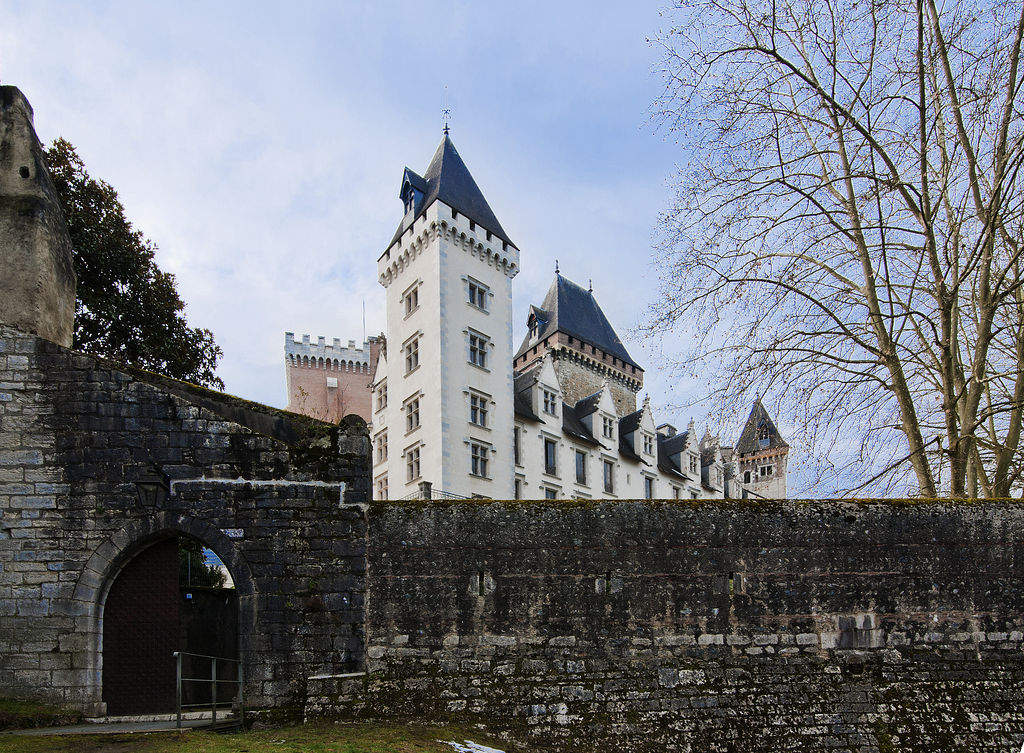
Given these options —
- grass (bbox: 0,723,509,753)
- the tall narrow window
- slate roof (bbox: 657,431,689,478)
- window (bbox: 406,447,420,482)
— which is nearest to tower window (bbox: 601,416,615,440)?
slate roof (bbox: 657,431,689,478)

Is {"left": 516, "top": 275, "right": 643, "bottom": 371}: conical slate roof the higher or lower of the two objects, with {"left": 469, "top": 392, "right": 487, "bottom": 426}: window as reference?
higher

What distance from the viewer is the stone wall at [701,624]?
9969mm

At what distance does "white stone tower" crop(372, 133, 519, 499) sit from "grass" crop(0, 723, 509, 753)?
80.3 feet

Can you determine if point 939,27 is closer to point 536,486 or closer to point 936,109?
point 936,109

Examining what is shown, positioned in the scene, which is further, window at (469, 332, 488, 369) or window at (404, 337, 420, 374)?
window at (404, 337, 420, 374)

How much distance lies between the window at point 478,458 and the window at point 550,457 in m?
4.45

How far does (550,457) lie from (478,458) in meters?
5.48

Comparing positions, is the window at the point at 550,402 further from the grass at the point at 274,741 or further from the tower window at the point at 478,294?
the grass at the point at 274,741

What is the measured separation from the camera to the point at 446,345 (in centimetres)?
3606

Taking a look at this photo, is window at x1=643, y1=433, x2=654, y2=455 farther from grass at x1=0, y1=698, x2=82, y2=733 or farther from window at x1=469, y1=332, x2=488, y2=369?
grass at x1=0, y1=698, x2=82, y2=733

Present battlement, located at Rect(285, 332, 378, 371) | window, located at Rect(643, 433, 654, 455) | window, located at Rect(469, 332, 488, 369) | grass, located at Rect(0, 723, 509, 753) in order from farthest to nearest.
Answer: battlement, located at Rect(285, 332, 378, 371)
window, located at Rect(643, 433, 654, 455)
window, located at Rect(469, 332, 488, 369)
grass, located at Rect(0, 723, 509, 753)

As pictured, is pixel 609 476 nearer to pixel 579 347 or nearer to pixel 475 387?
pixel 579 347

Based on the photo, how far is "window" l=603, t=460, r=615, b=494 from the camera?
143 ft

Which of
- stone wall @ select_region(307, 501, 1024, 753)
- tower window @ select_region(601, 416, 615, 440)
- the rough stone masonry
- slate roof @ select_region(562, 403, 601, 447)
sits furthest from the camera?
tower window @ select_region(601, 416, 615, 440)
